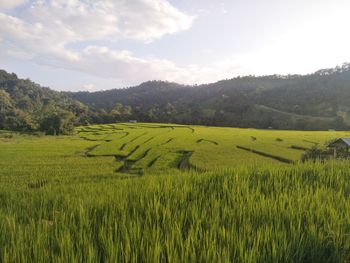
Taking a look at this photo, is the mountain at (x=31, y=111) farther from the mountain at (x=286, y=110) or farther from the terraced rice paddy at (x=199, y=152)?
the terraced rice paddy at (x=199, y=152)

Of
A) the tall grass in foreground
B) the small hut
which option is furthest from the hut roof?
the tall grass in foreground

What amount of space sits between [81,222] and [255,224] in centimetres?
148

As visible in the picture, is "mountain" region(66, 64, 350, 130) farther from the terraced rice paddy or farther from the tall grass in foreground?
the tall grass in foreground

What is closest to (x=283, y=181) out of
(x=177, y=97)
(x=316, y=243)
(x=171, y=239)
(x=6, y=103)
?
(x=316, y=243)

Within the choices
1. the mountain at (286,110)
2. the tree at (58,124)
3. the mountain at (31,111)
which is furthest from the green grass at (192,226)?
the mountain at (286,110)

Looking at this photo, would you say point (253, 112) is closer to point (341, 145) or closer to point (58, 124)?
point (58, 124)

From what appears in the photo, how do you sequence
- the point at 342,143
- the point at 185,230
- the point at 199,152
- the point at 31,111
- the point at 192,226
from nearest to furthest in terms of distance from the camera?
the point at 192,226 < the point at 185,230 < the point at 342,143 < the point at 199,152 < the point at 31,111

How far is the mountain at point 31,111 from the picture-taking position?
227ft

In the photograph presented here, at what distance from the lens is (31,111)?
99.7m

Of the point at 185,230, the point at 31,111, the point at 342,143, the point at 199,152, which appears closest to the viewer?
the point at 185,230

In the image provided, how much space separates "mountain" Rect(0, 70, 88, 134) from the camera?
69.1m

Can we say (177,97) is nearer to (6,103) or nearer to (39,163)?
(6,103)

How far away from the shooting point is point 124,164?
88.4 ft

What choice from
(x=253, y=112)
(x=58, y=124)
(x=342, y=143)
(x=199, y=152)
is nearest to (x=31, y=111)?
(x=58, y=124)
